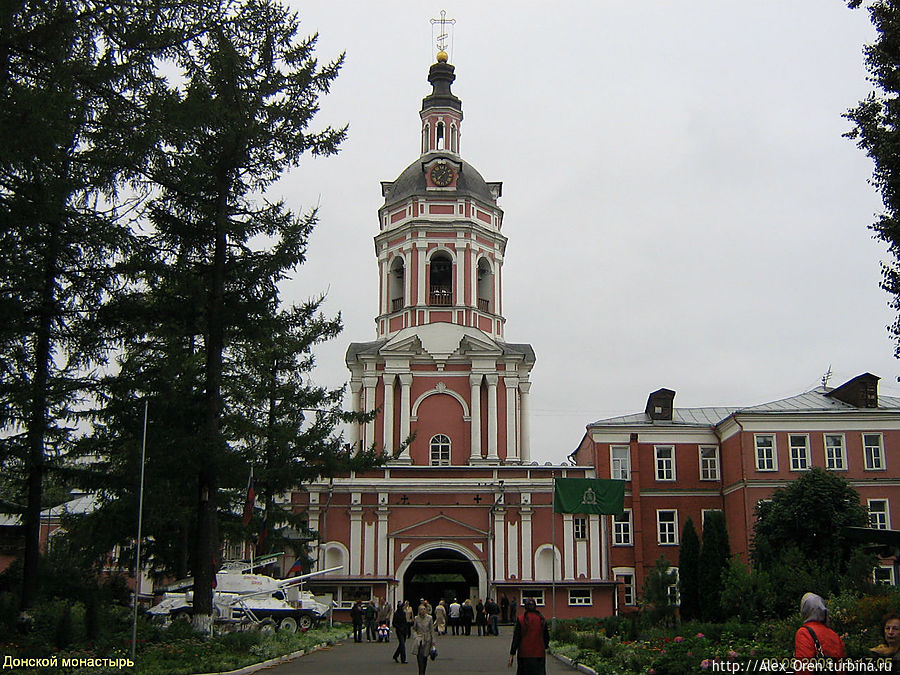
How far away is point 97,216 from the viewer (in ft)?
58.6

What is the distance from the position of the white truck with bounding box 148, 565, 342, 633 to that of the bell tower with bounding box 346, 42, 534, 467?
15441 millimetres

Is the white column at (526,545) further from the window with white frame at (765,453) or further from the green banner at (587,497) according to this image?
the window with white frame at (765,453)

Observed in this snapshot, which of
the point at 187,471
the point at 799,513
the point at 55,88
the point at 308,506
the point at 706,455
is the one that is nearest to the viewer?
the point at 55,88

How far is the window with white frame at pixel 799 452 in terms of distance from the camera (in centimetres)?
4381

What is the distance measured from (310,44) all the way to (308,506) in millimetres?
22334

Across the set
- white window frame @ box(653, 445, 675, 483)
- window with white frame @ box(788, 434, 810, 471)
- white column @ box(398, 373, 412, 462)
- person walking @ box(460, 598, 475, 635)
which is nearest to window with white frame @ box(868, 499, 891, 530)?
window with white frame @ box(788, 434, 810, 471)

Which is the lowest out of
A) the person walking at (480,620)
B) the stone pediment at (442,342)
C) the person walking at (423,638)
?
the person walking at (480,620)

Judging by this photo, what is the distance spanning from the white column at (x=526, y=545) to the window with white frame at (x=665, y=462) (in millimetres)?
8383

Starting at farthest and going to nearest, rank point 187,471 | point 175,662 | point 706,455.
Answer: point 706,455 < point 187,471 < point 175,662

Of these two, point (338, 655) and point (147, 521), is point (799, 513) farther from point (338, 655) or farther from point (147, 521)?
point (147, 521)

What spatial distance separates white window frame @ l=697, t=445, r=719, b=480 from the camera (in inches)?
1833

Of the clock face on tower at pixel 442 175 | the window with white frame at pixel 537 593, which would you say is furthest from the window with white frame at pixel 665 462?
the clock face on tower at pixel 442 175

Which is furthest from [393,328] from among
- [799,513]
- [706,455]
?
[799,513]

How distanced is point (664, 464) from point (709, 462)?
2.14 m
